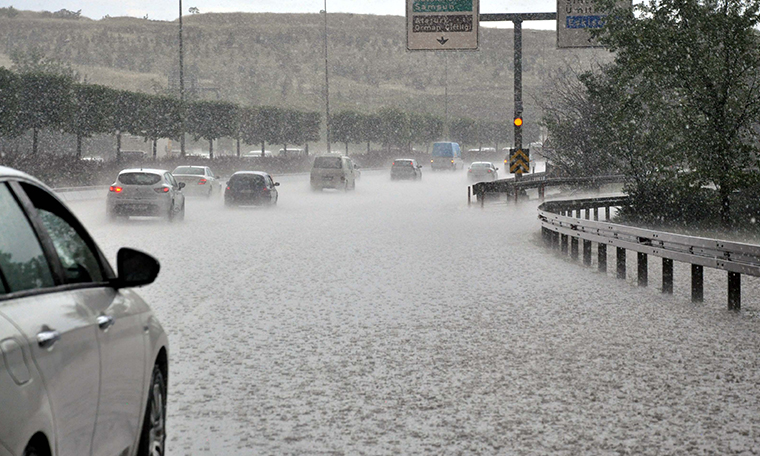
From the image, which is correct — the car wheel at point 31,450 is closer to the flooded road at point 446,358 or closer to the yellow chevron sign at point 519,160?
the flooded road at point 446,358

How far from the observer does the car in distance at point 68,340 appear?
3.28 m

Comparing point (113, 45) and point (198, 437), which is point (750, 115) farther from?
point (113, 45)

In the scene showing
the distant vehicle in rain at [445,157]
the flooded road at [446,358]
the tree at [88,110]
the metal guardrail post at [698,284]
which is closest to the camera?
the flooded road at [446,358]

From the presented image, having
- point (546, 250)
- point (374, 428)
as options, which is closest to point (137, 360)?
point (374, 428)

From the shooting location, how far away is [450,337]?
10.5 meters

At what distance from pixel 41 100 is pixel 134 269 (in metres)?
48.8

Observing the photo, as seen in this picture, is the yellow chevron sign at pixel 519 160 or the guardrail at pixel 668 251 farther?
the yellow chevron sign at pixel 519 160

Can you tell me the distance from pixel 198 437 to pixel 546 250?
1501cm

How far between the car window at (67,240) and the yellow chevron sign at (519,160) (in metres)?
34.4

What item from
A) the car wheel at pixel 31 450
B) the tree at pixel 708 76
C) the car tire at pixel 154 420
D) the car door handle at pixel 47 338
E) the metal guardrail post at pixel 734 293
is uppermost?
the tree at pixel 708 76

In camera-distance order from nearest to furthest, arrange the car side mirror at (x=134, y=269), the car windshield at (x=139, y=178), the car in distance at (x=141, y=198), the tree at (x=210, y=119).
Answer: the car side mirror at (x=134, y=269)
the car in distance at (x=141, y=198)
the car windshield at (x=139, y=178)
the tree at (x=210, y=119)

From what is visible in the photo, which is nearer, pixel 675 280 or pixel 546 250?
pixel 675 280

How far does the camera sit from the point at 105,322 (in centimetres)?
434

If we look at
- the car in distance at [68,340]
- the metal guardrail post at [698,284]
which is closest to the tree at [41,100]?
the metal guardrail post at [698,284]
